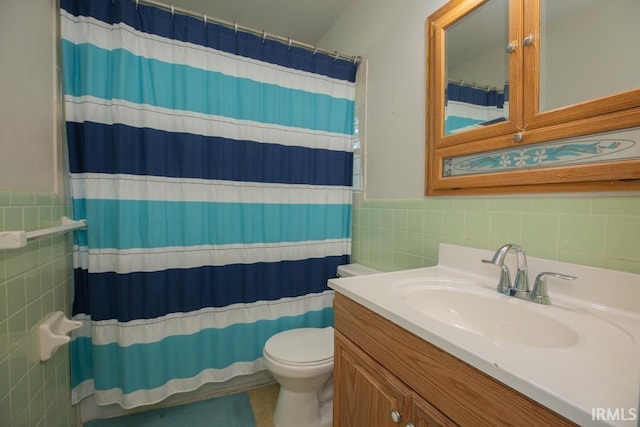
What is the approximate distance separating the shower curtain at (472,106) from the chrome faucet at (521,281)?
48 cm

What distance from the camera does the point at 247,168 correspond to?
1511 millimetres

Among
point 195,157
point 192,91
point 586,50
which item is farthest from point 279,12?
point 586,50

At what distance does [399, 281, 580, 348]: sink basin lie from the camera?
71cm

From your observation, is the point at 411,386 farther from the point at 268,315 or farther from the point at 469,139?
the point at 268,315

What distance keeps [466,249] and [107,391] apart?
1769 mm

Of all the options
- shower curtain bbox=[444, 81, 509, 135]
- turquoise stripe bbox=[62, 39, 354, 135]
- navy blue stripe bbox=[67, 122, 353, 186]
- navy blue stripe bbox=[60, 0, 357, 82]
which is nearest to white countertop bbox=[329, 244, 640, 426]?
shower curtain bbox=[444, 81, 509, 135]

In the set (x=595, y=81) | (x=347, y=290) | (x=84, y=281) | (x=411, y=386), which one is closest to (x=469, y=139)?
(x=595, y=81)

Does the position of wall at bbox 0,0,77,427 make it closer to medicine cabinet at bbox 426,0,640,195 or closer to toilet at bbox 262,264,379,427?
toilet at bbox 262,264,379,427

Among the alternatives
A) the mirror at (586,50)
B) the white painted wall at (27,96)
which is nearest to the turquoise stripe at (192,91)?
the white painted wall at (27,96)

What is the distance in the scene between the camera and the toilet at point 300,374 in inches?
48.3

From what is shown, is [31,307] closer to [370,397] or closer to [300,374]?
[300,374]

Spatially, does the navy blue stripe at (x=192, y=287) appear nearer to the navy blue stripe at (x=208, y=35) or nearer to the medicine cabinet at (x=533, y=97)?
the medicine cabinet at (x=533, y=97)

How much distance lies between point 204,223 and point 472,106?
53.6 inches

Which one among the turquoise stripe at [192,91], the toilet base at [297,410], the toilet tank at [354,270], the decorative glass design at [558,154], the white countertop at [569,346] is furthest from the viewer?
the toilet tank at [354,270]
